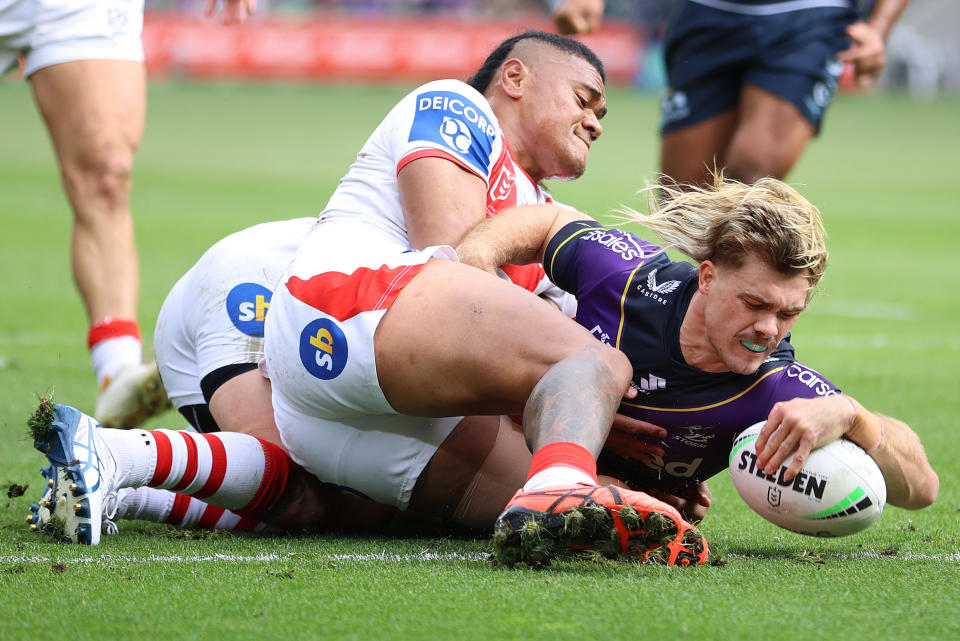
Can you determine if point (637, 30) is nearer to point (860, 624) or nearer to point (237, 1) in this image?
point (237, 1)

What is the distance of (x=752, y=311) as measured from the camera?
331cm

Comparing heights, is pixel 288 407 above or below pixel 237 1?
below

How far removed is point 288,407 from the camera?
3646mm

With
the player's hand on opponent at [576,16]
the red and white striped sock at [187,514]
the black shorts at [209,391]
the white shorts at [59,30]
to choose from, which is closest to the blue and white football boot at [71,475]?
the red and white striped sock at [187,514]

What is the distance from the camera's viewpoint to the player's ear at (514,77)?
14.4 feet

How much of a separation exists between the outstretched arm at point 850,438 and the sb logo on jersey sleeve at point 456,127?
3.89ft

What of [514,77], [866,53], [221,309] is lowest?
[221,309]

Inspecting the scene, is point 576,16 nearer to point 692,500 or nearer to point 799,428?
point 692,500

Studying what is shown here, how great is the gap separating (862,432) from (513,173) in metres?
1.42

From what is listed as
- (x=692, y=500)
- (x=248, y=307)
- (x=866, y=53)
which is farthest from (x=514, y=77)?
(x=866, y=53)

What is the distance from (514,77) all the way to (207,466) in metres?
1.72

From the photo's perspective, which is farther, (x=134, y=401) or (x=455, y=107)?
(x=134, y=401)

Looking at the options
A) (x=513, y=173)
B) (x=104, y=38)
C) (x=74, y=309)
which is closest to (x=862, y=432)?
(x=513, y=173)

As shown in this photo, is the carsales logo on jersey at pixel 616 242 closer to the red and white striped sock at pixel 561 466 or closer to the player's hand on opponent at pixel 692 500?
the player's hand on opponent at pixel 692 500
